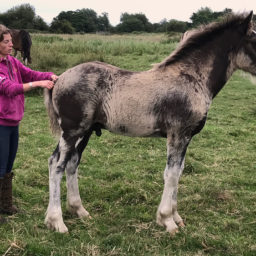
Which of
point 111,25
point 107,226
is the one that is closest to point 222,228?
point 107,226

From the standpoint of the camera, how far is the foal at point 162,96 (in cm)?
356

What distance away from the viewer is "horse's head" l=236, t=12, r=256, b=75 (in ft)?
11.9

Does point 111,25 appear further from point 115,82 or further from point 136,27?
point 115,82

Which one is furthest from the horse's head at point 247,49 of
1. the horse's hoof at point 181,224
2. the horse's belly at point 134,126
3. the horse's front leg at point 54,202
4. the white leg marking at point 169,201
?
the horse's front leg at point 54,202

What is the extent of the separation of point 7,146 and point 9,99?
541 millimetres

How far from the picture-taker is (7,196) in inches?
156

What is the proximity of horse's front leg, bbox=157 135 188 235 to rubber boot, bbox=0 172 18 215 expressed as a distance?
5.93 ft

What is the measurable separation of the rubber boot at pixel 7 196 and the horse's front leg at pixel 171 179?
1.81 meters

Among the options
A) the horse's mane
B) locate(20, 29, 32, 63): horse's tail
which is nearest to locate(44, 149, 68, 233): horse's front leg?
the horse's mane

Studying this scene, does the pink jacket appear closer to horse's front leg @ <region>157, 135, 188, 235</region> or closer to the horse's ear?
horse's front leg @ <region>157, 135, 188, 235</region>

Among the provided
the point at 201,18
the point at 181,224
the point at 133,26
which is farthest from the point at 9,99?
the point at 133,26

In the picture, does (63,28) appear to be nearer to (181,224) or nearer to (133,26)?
(133,26)

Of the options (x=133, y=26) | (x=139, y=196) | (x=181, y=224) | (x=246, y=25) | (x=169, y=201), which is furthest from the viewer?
(x=133, y=26)

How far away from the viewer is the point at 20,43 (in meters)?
14.4
